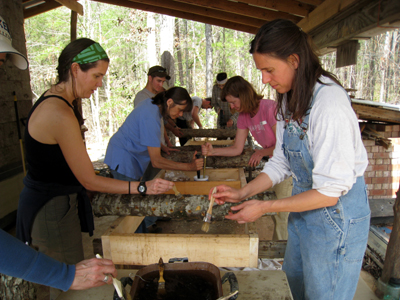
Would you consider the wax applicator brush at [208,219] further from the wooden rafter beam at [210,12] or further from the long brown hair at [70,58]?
the wooden rafter beam at [210,12]

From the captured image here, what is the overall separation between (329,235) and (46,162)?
162 centimetres

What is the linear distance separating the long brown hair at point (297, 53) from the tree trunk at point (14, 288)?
4.99ft

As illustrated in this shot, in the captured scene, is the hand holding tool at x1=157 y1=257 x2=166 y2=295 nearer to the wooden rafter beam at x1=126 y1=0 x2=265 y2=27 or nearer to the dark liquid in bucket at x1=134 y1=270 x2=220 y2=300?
the dark liquid in bucket at x1=134 y1=270 x2=220 y2=300

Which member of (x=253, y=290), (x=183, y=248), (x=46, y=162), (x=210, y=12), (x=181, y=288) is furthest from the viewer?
(x=210, y=12)

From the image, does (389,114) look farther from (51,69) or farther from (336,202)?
(51,69)

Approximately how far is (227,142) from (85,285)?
4.77 m

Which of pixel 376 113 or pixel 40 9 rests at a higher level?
pixel 40 9

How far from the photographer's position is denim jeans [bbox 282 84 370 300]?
4.63 ft

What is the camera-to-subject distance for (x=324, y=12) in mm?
3586

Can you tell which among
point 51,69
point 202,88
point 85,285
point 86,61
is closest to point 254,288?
point 85,285

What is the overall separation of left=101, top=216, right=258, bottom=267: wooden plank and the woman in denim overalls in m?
0.37

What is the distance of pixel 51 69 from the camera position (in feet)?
53.4

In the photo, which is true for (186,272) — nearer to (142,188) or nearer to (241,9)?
(142,188)

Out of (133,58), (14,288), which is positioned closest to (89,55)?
(14,288)
